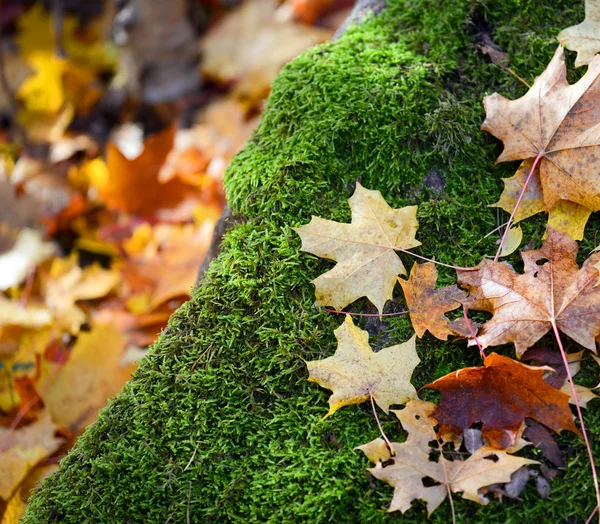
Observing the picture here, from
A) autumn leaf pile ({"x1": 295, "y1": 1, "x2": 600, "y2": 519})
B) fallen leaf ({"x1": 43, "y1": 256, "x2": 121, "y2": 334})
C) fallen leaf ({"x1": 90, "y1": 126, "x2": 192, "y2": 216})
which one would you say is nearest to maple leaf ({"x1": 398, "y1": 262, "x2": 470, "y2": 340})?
autumn leaf pile ({"x1": 295, "y1": 1, "x2": 600, "y2": 519})

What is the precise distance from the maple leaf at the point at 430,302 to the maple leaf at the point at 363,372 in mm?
80

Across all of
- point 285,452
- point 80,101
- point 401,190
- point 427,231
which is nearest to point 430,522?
point 285,452

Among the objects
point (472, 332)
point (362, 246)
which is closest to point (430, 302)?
point (472, 332)

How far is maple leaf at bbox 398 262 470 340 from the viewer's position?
1.49 meters

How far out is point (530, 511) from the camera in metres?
1.27

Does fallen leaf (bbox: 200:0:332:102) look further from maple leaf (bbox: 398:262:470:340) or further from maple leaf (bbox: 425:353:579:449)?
maple leaf (bbox: 425:353:579:449)

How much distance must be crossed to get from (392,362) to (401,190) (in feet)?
1.90

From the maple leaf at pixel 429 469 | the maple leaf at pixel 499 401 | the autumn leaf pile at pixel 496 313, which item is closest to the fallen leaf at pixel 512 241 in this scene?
the autumn leaf pile at pixel 496 313

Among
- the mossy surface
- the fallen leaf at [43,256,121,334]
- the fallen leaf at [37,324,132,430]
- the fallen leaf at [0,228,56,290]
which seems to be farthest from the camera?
the fallen leaf at [0,228,56,290]

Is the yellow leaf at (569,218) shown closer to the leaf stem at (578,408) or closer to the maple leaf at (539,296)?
the maple leaf at (539,296)

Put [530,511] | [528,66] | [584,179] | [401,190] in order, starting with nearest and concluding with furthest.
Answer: [530,511], [584,179], [401,190], [528,66]

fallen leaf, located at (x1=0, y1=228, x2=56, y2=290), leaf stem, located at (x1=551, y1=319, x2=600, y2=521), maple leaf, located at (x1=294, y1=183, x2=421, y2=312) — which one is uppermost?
maple leaf, located at (x1=294, y1=183, x2=421, y2=312)

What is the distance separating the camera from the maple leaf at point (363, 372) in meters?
1.41

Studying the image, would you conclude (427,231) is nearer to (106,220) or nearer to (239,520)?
(239,520)
